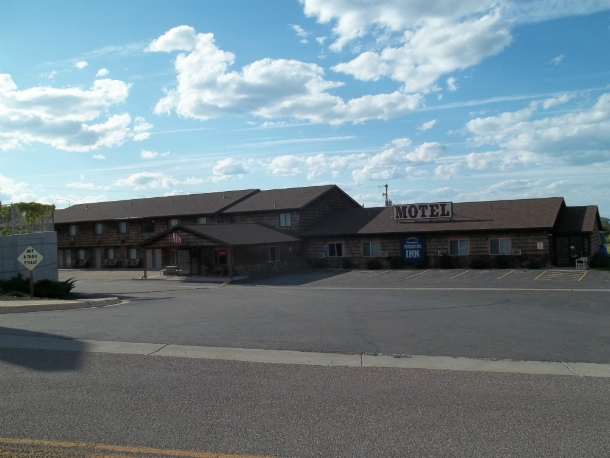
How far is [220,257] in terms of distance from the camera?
39.8 metres

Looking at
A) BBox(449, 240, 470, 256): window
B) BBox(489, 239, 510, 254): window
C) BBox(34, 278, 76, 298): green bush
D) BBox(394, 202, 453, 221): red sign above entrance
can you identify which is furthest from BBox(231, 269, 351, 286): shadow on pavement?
BBox(34, 278, 76, 298): green bush

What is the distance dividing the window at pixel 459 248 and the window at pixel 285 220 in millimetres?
13509

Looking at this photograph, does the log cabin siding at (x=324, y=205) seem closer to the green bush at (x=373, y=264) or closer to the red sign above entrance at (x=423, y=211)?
the green bush at (x=373, y=264)

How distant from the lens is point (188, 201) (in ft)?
181

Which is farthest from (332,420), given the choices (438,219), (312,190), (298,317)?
(312,190)

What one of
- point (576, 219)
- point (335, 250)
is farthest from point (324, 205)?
point (576, 219)

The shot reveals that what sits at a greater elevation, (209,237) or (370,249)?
(209,237)

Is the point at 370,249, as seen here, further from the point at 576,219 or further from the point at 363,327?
the point at 363,327

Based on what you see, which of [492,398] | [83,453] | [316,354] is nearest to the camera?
[83,453]

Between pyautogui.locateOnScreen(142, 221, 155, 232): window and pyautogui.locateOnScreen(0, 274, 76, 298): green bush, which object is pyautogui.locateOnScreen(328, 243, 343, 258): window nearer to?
pyautogui.locateOnScreen(142, 221, 155, 232): window

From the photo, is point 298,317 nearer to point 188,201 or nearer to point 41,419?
point 41,419

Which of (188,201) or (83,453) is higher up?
(188,201)

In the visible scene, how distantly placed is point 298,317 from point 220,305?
15.0 ft

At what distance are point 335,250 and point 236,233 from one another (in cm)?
806
